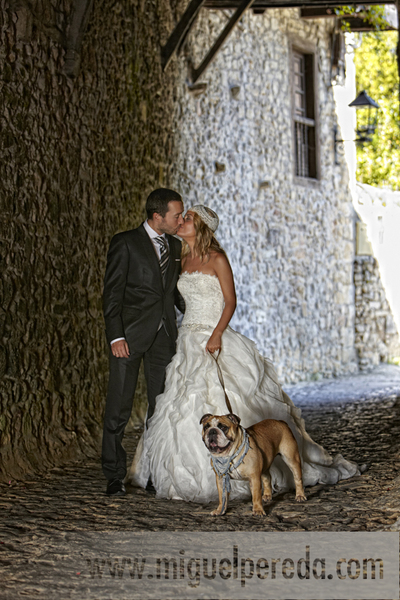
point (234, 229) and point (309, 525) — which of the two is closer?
point (309, 525)

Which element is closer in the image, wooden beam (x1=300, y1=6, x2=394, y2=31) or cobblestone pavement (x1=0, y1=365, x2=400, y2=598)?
cobblestone pavement (x1=0, y1=365, x2=400, y2=598)

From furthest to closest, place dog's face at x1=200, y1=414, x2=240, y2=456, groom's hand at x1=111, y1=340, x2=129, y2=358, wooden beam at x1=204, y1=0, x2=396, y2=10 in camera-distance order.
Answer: wooden beam at x1=204, y1=0, x2=396, y2=10
groom's hand at x1=111, y1=340, x2=129, y2=358
dog's face at x1=200, y1=414, x2=240, y2=456

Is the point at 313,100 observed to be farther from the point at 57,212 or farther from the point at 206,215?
the point at 206,215

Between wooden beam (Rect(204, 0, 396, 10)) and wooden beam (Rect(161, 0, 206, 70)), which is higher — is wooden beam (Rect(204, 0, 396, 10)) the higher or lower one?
the higher one

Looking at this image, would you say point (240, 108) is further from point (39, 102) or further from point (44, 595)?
point (44, 595)

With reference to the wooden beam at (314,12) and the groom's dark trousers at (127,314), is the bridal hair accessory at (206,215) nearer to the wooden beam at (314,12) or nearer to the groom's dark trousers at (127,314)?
the groom's dark trousers at (127,314)

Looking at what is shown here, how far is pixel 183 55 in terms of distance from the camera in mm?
8469

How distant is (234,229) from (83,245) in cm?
396

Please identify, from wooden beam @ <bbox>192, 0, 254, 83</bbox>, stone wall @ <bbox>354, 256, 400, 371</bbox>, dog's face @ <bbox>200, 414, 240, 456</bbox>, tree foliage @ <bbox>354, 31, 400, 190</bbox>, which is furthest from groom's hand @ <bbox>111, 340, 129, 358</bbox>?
tree foliage @ <bbox>354, 31, 400, 190</bbox>

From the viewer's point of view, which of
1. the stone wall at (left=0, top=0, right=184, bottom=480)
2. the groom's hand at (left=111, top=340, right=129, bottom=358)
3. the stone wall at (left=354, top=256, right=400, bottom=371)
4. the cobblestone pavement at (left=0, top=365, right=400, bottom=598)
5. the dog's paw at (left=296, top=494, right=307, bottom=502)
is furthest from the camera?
the stone wall at (left=354, top=256, right=400, bottom=371)

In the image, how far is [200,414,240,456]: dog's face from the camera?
332 cm

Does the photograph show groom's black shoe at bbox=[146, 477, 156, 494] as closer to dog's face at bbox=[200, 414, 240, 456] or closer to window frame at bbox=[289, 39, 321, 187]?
dog's face at bbox=[200, 414, 240, 456]

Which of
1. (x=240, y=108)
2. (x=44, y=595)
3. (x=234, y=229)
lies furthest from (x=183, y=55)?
(x=44, y=595)

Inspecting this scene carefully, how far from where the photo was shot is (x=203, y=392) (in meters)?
4.02
